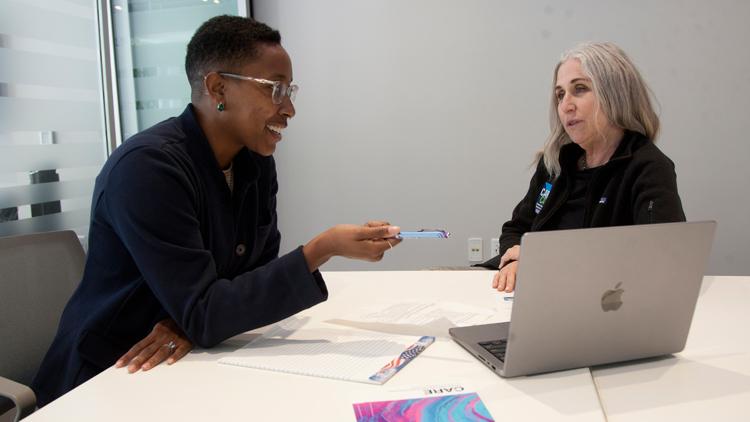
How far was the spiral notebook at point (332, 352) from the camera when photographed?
1.07 m

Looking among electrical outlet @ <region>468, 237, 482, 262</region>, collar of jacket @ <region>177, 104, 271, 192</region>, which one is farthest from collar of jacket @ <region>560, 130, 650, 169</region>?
electrical outlet @ <region>468, 237, 482, 262</region>

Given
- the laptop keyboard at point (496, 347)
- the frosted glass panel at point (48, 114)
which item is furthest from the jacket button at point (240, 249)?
the frosted glass panel at point (48, 114)

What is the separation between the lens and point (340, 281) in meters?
1.80

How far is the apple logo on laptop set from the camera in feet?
3.27

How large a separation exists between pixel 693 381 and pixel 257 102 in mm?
1048

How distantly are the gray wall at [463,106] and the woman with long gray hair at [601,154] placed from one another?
3.52 feet

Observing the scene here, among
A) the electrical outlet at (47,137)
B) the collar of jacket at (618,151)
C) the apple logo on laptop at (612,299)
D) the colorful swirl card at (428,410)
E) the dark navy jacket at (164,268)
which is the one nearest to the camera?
the colorful swirl card at (428,410)

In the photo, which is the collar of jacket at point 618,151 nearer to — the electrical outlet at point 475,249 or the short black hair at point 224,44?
the short black hair at point 224,44

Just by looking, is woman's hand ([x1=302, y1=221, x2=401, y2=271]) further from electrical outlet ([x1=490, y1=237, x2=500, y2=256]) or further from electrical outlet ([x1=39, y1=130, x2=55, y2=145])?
electrical outlet ([x1=490, y1=237, x2=500, y2=256])

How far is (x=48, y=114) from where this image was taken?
232 centimetres

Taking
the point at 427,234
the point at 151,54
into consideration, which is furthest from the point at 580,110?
the point at 151,54

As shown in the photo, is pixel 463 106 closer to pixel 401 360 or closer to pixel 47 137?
pixel 47 137

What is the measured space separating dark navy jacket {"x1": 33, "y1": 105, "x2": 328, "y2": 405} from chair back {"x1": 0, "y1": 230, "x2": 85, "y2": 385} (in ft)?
0.49

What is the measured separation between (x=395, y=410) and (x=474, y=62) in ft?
8.55
